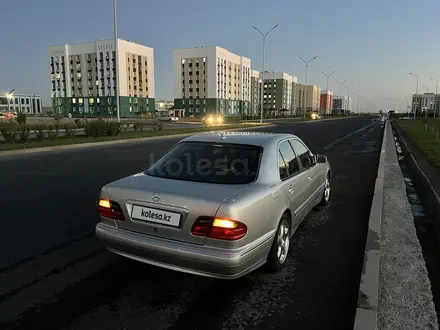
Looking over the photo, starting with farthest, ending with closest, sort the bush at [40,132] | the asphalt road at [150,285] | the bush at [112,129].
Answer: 1. the bush at [112,129]
2. the bush at [40,132]
3. the asphalt road at [150,285]

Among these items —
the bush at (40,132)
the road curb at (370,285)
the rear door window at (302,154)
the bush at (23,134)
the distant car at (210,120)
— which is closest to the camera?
the road curb at (370,285)

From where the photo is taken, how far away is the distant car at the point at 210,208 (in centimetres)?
305

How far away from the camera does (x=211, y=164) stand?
13.0 ft

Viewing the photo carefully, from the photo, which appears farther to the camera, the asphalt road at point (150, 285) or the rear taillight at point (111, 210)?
the rear taillight at point (111, 210)

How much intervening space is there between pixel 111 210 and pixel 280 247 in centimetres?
181

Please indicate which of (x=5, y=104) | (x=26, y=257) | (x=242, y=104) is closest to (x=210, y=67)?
(x=242, y=104)

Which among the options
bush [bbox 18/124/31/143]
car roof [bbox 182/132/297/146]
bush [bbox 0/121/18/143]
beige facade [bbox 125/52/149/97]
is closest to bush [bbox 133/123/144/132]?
bush [bbox 18/124/31/143]

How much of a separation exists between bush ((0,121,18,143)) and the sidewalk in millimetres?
17011

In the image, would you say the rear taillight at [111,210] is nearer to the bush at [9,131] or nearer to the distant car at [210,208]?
the distant car at [210,208]

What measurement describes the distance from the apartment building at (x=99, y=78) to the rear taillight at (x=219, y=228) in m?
96.9

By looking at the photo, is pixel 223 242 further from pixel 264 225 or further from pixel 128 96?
pixel 128 96

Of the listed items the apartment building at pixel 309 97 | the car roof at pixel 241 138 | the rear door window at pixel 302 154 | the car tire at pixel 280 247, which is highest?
the apartment building at pixel 309 97

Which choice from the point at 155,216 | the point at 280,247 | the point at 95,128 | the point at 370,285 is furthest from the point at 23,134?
the point at 370,285

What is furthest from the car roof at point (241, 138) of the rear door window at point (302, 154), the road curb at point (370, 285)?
the road curb at point (370, 285)
